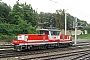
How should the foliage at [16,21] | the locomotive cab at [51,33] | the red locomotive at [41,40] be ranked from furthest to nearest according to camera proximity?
the foliage at [16,21], the locomotive cab at [51,33], the red locomotive at [41,40]

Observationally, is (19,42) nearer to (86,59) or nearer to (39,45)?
(39,45)

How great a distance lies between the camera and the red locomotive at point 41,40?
19.6m

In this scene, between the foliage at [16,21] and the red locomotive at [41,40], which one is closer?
the red locomotive at [41,40]

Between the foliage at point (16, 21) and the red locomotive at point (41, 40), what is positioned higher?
the foliage at point (16, 21)

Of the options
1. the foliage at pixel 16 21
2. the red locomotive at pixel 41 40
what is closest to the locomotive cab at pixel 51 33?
the red locomotive at pixel 41 40

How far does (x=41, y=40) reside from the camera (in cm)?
2173

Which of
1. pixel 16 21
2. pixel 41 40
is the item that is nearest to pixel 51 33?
pixel 41 40

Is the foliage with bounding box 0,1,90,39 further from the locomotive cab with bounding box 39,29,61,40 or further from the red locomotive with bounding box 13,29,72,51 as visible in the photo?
the locomotive cab with bounding box 39,29,61,40

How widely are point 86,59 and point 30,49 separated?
8038 mm

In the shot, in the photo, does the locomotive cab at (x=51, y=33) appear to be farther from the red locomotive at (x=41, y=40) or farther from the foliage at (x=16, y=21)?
the foliage at (x=16, y=21)

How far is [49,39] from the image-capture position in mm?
22859

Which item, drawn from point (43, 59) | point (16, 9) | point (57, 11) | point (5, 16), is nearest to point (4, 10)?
point (5, 16)

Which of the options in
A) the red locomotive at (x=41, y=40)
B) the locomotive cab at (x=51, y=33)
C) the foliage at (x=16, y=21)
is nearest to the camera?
the red locomotive at (x=41, y=40)

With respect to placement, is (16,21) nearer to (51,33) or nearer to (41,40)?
(51,33)
